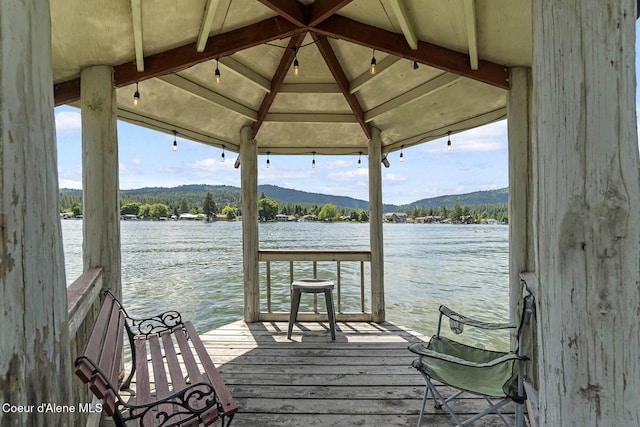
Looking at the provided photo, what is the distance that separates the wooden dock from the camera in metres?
2.39

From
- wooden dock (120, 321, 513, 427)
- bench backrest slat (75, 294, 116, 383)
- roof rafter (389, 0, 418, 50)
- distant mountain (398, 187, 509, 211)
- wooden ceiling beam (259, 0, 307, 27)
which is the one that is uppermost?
wooden ceiling beam (259, 0, 307, 27)

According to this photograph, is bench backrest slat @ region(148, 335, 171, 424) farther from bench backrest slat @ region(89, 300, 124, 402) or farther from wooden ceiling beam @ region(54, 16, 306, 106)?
wooden ceiling beam @ region(54, 16, 306, 106)

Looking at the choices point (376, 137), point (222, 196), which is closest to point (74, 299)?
point (376, 137)

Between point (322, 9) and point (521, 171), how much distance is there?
1946 millimetres

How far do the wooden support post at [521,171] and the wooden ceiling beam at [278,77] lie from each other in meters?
1.81

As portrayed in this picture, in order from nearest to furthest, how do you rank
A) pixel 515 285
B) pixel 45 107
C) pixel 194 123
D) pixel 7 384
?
pixel 7 384 < pixel 45 107 < pixel 515 285 < pixel 194 123

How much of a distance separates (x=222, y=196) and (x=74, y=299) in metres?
24.7

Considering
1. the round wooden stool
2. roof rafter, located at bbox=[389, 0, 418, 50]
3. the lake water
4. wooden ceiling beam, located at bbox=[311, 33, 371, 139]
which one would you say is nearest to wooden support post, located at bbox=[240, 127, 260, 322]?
the round wooden stool

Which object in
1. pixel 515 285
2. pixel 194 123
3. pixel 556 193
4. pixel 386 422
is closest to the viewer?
pixel 556 193

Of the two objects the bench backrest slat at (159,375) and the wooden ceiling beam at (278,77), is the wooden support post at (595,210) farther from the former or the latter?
the wooden ceiling beam at (278,77)

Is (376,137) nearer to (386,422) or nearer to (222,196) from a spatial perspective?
(386,422)

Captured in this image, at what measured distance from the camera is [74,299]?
180 centimetres

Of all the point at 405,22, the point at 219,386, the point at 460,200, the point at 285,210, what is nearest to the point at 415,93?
the point at 405,22

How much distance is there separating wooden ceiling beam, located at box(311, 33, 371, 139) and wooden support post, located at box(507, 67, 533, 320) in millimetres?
1678
